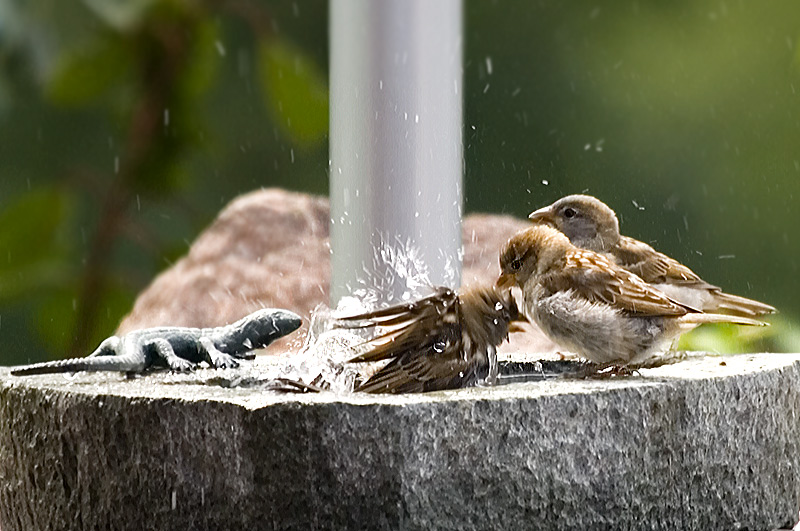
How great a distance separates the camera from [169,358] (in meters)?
2.71

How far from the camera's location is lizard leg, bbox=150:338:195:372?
2701mm

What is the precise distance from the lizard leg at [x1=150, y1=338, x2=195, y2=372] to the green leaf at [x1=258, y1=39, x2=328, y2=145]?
2567 mm

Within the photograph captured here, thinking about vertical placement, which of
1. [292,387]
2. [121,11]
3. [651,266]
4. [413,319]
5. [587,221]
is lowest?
[292,387]

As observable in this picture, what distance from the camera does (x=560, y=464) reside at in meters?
2.08

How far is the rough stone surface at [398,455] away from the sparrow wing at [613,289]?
0.47 ft

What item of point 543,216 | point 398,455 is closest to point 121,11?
point 543,216

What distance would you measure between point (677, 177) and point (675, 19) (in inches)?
31.3

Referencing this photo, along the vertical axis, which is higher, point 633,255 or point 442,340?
point 633,255

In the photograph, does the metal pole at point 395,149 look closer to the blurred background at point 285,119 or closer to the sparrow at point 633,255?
the sparrow at point 633,255

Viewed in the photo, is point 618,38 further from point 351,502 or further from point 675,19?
point 351,502

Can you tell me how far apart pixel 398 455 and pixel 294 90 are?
3577 mm

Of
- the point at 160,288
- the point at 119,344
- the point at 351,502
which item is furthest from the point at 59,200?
the point at 351,502

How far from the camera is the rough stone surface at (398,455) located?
6.43ft

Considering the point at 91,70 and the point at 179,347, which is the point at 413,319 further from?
the point at 91,70
